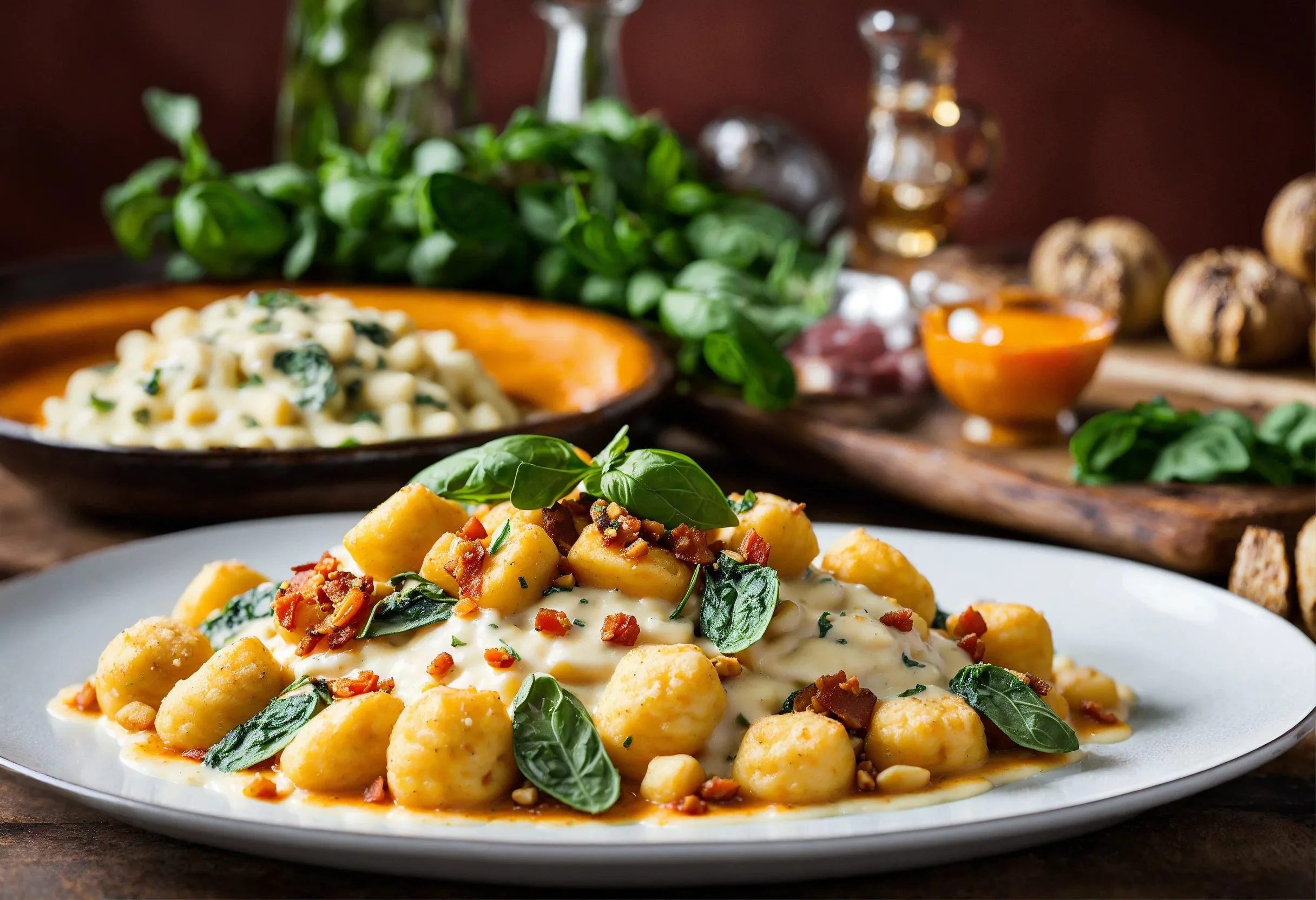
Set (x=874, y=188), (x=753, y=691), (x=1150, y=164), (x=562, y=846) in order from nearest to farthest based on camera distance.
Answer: (x=562, y=846)
(x=753, y=691)
(x=874, y=188)
(x=1150, y=164)

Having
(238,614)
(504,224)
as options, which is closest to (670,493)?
(238,614)

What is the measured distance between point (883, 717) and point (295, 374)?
4.83 ft

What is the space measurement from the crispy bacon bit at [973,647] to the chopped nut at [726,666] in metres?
0.36

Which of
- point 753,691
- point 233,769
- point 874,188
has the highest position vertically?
point 874,188

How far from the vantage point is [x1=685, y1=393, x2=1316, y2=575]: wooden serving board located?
2.42m

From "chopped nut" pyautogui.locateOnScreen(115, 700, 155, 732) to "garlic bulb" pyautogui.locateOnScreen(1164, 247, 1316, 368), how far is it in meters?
2.50

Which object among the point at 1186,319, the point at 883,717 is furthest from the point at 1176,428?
the point at 883,717

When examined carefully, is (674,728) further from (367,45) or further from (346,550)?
(367,45)

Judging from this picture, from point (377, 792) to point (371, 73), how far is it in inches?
116

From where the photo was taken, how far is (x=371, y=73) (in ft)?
13.5

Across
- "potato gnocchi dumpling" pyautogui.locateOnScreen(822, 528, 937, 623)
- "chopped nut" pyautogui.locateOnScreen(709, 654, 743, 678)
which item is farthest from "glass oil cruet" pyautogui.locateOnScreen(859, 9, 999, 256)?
"chopped nut" pyautogui.locateOnScreen(709, 654, 743, 678)

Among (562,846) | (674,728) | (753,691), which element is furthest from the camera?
(753,691)

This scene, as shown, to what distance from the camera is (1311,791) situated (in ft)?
5.71

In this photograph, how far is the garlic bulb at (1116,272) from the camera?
3598mm
